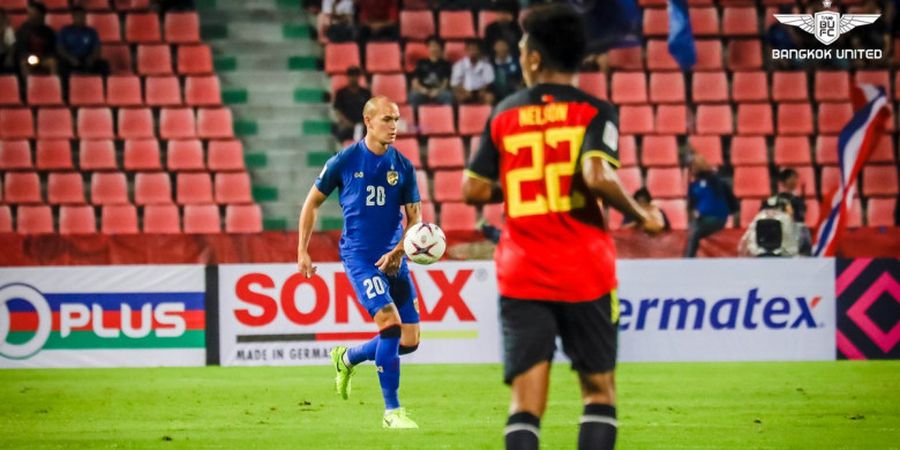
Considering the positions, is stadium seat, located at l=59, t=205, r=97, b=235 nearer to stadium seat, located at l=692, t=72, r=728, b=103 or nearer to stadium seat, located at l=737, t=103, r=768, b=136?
stadium seat, located at l=692, t=72, r=728, b=103

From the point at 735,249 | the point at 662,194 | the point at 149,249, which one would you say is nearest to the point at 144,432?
the point at 149,249

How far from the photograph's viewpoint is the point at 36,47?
2105 centimetres

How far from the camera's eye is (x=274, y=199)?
67.4ft

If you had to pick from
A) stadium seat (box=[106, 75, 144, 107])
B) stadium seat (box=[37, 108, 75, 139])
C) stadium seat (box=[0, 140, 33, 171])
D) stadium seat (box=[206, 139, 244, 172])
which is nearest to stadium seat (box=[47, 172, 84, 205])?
stadium seat (box=[0, 140, 33, 171])

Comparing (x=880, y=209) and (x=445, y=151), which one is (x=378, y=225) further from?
(x=880, y=209)

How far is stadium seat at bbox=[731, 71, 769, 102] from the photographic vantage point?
21.8m

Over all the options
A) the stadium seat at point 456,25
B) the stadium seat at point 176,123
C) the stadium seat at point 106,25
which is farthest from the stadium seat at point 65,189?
the stadium seat at point 456,25

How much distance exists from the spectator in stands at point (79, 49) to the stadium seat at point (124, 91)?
0.87 feet

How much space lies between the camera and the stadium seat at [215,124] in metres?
20.9

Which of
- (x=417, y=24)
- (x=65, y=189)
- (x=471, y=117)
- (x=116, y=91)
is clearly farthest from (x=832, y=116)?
(x=65, y=189)

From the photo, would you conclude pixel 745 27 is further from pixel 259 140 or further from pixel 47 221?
pixel 47 221

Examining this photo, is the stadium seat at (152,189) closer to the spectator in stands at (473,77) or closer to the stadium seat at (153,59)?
the stadium seat at (153,59)

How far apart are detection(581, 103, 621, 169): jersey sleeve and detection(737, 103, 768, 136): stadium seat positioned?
53.5ft

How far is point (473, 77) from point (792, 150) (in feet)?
16.0
